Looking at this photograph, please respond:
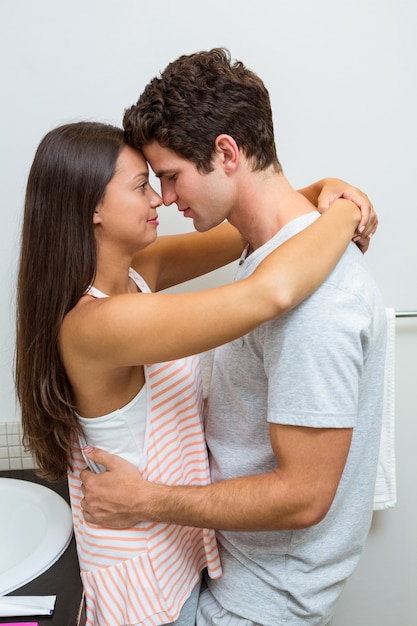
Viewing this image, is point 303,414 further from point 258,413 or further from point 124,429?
point 124,429

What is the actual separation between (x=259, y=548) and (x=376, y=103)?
3.22ft

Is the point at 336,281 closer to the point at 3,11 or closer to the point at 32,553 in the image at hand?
the point at 32,553

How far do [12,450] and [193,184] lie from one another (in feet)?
2.79

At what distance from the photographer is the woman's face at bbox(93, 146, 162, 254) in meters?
1.10

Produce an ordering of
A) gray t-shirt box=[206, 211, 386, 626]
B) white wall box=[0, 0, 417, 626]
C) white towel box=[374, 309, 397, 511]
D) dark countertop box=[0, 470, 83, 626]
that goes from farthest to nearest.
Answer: white towel box=[374, 309, 397, 511] → white wall box=[0, 0, 417, 626] → dark countertop box=[0, 470, 83, 626] → gray t-shirt box=[206, 211, 386, 626]

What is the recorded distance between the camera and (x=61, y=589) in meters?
1.13

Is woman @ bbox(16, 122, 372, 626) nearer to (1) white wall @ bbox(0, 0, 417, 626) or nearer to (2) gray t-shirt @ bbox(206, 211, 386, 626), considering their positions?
(2) gray t-shirt @ bbox(206, 211, 386, 626)

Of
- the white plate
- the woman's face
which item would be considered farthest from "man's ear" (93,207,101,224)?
the white plate

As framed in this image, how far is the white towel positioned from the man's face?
0.57m

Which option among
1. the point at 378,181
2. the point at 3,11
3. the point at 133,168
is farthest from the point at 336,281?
the point at 3,11

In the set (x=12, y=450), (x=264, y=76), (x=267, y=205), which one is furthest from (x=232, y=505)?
(x=264, y=76)

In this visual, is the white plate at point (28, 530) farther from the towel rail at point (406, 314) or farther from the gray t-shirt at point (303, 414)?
the towel rail at point (406, 314)

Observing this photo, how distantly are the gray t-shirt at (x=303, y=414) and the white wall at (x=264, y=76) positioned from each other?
1.61ft

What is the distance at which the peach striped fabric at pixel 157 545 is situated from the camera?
1106 mm
